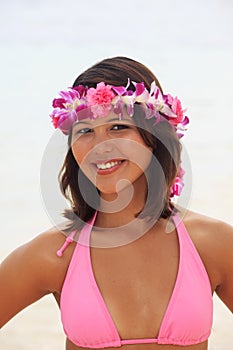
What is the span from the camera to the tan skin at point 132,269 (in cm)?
138

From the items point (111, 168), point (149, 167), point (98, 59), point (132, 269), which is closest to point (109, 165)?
point (111, 168)

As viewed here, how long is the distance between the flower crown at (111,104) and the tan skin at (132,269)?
136mm

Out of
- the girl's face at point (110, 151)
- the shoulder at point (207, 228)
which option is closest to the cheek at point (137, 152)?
the girl's face at point (110, 151)

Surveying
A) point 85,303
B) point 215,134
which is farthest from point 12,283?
point 215,134

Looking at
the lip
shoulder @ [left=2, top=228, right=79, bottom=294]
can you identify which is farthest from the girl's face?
shoulder @ [left=2, top=228, right=79, bottom=294]

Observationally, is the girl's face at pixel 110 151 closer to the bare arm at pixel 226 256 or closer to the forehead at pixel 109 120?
the forehead at pixel 109 120

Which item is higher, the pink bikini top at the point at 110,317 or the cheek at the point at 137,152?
the cheek at the point at 137,152

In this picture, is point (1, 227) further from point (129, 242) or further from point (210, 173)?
point (129, 242)

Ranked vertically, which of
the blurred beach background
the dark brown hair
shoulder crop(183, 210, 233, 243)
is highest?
the dark brown hair

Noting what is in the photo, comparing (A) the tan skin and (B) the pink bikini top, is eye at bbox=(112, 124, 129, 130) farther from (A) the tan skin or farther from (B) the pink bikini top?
(B) the pink bikini top

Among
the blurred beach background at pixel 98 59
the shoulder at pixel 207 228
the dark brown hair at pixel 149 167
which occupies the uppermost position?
the dark brown hair at pixel 149 167

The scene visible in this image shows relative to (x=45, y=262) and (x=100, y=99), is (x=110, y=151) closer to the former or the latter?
(x=100, y=99)

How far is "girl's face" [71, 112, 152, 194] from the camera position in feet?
4.27

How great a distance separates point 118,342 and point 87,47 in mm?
3238
